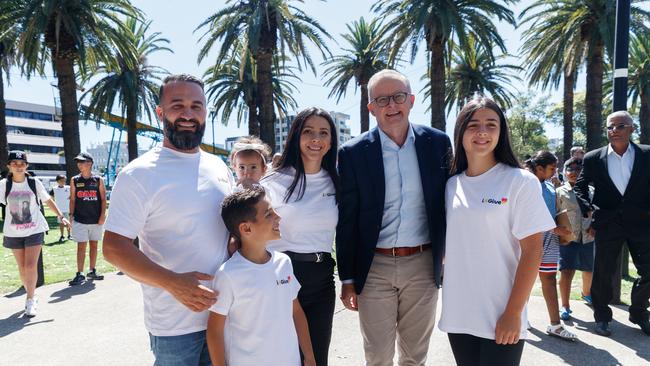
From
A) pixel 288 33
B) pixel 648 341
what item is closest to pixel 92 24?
pixel 288 33

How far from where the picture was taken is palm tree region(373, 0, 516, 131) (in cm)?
1493

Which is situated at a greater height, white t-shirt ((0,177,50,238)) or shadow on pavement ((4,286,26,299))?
white t-shirt ((0,177,50,238))

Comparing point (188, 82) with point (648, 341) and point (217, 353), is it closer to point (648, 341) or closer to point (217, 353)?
point (217, 353)

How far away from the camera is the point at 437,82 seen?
15781 millimetres

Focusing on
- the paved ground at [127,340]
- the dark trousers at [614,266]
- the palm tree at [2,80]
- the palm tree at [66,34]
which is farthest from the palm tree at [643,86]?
the palm tree at [2,80]

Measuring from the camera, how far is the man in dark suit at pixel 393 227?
2771 mm

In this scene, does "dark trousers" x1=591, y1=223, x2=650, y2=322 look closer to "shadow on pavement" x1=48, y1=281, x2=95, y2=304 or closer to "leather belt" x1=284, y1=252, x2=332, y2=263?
"leather belt" x1=284, y1=252, x2=332, y2=263

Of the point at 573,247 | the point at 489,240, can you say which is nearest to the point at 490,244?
the point at 489,240

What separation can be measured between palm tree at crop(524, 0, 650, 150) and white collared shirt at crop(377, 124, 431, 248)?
1485 cm

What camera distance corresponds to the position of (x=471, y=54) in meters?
16.8

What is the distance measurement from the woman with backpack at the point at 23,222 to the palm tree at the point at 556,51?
55.7 feet

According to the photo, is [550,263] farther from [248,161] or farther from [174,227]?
[174,227]

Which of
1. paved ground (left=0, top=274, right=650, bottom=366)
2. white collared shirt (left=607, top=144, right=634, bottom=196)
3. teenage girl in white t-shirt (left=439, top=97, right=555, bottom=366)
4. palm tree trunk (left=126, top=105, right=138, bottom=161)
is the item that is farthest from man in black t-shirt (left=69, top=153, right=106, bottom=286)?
palm tree trunk (left=126, top=105, right=138, bottom=161)

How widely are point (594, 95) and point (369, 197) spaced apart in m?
15.7
